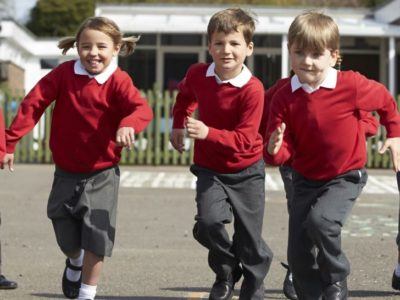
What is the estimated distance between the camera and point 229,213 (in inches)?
254

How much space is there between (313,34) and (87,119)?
1564 mm

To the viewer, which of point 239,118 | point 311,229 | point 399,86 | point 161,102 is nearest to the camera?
point 311,229

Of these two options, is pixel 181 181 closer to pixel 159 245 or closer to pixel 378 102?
pixel 159 245

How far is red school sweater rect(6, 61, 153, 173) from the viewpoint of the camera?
20.8 ft

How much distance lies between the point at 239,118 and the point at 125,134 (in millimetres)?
849

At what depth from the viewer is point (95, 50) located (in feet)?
21.0

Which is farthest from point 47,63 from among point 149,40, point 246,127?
point 246,127

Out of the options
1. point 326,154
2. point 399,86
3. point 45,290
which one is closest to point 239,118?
point 326,154

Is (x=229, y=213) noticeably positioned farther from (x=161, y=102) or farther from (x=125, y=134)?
(x=161, y=102)

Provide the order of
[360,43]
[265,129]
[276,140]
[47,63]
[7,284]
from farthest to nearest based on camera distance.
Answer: [47,63] → [360,43] → [7,284] → [265,129] → [276,140]

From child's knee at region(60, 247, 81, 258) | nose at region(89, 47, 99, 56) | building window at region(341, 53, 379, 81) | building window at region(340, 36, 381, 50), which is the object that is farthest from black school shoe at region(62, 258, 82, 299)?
building window at region(341, 53, 379, 81)

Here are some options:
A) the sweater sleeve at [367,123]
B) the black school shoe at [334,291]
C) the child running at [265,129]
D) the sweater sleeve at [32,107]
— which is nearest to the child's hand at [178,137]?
the child running at [265,129]

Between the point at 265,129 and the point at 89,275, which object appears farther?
the point at 265,129

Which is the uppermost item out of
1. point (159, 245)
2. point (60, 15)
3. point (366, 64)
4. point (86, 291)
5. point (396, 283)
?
point (60, 15)
